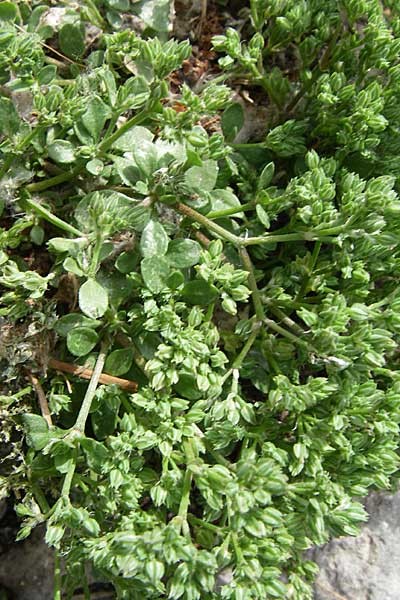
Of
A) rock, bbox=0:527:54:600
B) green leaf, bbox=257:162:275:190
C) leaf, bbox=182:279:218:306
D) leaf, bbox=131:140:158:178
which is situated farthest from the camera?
rock, bbox=0:527:54:600

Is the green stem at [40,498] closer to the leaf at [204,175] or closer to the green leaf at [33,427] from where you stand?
the green leaf at [33,427]

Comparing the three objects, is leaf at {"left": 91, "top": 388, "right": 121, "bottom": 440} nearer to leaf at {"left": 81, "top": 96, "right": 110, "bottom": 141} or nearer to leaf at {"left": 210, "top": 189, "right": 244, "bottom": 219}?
leaf at {"left": 210, "top": 189, "right": 244, "bottom": 219}

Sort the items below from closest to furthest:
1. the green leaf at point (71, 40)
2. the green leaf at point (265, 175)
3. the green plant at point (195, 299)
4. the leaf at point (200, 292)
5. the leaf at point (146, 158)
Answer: the green plant at point (195, 299)
the leaf at point (146, 158)
the leaf at point (200, 292)
the green leaf at point (265, 175)
the green leaf at point (71, 40)

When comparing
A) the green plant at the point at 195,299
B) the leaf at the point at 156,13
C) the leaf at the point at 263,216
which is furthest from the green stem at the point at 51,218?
the leaf at the point at 156,13

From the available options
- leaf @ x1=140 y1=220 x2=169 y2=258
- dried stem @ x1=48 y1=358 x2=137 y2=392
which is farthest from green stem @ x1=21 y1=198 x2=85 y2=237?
dried stem @ x1=48 y1=358 x2=137 y2=392

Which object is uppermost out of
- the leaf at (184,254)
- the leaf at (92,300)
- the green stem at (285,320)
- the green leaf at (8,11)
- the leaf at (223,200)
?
the green leaf at (8,11)

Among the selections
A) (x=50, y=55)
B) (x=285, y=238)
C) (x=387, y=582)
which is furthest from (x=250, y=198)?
(x=387, y=582)
